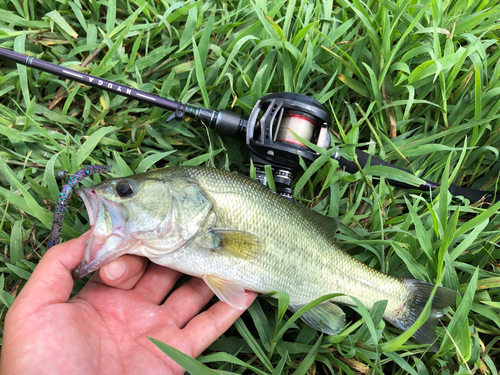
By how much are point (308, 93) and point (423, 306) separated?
7.08 ft

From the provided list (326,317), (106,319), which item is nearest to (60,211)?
(106,319)

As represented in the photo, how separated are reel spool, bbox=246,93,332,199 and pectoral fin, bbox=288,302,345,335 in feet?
3.03

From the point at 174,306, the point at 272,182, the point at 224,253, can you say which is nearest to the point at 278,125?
the point at 272,182

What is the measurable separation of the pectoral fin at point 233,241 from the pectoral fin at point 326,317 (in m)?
0.65

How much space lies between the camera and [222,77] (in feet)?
9.81

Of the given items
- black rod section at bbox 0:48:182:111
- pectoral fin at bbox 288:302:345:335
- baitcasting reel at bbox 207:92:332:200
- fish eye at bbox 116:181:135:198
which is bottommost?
pectoral fin at bbox 288:302:345:335

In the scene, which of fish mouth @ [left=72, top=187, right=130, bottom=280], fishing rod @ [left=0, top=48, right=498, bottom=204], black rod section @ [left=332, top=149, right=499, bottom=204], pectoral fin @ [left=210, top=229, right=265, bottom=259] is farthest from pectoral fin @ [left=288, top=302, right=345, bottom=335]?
fish mouth @ [left=72, top=187, right=130, bottom=280]

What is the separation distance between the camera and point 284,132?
2598 mm

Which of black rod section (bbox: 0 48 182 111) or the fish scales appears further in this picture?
black rod section (bbox: 0 48 182 111)

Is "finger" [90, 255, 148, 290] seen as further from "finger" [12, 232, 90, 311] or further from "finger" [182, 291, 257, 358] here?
"finger" [182, 291, 257, 358]

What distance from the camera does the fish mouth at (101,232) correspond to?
204 cm

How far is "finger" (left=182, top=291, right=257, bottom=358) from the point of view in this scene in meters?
2.30

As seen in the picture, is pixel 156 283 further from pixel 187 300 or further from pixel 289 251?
pixel 289 251

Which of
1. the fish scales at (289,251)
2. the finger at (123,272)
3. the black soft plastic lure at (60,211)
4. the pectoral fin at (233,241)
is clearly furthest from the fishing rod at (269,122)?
the finger at (123,272)
